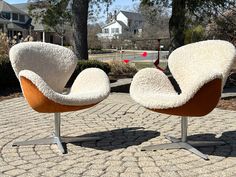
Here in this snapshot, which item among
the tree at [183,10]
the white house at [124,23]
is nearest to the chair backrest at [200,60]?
the tree at [183,10]

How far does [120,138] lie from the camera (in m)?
4.73

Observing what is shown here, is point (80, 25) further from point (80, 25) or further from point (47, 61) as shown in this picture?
point (47, 61)

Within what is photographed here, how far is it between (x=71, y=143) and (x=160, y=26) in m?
36.7

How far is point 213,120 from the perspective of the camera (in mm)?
5828

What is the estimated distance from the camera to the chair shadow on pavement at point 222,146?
4.14m

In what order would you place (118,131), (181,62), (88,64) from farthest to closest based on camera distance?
1. (88,64)
2. (118,131)
3. (181,62)

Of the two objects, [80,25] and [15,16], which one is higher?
[15,16]

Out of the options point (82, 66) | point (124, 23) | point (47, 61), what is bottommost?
point (82, 66)

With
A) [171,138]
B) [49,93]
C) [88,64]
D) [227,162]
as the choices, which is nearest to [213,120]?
[171,138]

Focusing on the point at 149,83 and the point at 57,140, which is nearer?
the point at 57,140

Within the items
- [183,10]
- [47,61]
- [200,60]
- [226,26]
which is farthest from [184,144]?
[183,10]

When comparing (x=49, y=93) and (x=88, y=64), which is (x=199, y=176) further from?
(x=88, y=64)

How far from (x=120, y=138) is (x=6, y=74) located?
5.38 meters

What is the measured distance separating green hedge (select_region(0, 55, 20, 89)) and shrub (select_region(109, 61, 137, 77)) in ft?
12.5
